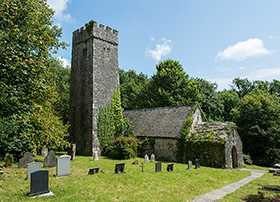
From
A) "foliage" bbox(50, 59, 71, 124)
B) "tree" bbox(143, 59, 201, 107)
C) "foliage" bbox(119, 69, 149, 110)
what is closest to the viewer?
"foliage" bbox(50, 59, 71, 124)

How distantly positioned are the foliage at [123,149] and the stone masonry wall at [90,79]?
74.0 inches

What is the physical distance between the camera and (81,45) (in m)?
24.6

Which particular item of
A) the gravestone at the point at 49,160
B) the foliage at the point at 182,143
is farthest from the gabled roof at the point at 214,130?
the gravestone at the point at 49,160

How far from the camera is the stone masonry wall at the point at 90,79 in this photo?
72.7ft

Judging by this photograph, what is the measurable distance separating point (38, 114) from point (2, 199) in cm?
747

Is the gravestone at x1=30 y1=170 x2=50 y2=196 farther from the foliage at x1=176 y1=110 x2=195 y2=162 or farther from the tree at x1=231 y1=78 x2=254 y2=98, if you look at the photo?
the tree at x1=231 y1=78 x2=254 y2=98

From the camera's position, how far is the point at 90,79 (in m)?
22.7

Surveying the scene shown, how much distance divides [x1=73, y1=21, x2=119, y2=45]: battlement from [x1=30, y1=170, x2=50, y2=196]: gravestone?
18.2m

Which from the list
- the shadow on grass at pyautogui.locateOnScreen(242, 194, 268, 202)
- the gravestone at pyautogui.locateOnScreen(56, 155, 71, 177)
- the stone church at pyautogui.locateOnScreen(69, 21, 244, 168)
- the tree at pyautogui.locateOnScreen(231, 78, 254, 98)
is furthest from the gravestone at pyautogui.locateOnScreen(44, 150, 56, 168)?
the tree at pyautogui.locateOnScreen(231, 78, 254, 98)

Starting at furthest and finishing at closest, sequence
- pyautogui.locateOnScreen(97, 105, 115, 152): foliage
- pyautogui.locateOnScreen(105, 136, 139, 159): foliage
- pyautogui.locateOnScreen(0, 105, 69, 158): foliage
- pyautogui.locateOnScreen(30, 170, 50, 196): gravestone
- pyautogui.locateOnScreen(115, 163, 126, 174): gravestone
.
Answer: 1. pyautogui.locateOnScreen(97, 105, 115, 152): foliage
2. pyautogui.locateOnScreen(105, 136, 139, 159): foliage
3. pyautogui.locateOnScreen(0, 105, 69, 158): foliage
4. pyautogui.locateOnScreen(115, 163, 126, 174): gravestone
5. pyautogui.locateOnScreen(30, 170, 50, 196): gravestone

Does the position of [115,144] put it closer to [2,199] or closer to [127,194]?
[127,194]

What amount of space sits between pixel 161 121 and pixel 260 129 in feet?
46.4

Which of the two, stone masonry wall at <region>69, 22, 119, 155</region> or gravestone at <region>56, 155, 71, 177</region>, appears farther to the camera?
stone masonry wall at <region>69, 22, 119, 155</region>

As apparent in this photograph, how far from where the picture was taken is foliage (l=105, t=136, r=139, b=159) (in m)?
20.2
